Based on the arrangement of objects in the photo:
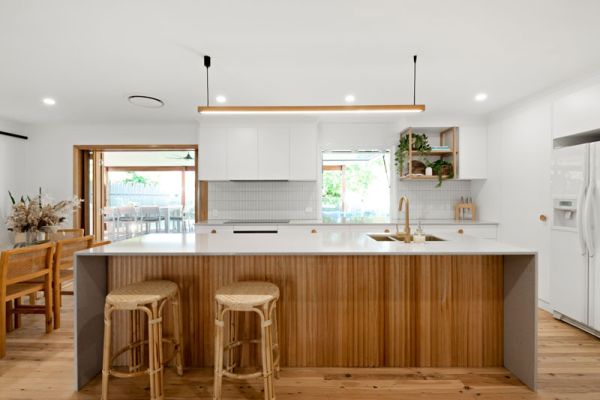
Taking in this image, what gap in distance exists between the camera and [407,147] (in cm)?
467

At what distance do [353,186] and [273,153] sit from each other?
2.64 m

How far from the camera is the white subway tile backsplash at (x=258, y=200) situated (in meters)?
5.02

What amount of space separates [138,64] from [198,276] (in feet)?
5.99

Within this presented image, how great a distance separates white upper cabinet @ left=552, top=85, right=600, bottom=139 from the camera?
9.51 ft

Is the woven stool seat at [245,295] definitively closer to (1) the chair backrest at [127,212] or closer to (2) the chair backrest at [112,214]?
(2) the chair backrest at [112,214]

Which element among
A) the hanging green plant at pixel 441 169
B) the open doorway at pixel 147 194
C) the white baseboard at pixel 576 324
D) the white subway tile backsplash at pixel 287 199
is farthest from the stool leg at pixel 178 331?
the open doorway at pixel 147 194

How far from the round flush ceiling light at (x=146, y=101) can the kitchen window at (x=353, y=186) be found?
10.3 feet

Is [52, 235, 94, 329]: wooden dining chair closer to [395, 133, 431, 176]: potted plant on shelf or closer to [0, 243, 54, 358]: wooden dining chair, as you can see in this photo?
[0, 243, 54, 358]: wooden dining chair

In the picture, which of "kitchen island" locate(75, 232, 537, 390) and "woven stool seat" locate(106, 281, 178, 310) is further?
"kitchen island" locate(75, 232, 537, 390)

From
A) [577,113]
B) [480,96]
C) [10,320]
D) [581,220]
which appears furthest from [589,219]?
[10,320]

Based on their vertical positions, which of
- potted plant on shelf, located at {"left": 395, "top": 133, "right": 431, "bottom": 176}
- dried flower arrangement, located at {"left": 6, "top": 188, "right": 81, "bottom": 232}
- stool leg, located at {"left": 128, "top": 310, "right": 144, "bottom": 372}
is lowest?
stool leg, located at {"left": 128, "top": 310, "right": 144, "bottom": 372}

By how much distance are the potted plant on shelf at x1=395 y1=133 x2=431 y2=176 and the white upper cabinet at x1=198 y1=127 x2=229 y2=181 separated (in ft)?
7.92

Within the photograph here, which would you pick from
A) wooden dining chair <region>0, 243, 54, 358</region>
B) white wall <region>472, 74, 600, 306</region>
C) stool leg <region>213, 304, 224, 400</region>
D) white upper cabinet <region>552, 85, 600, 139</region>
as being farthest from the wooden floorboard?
white upper cabinet <region>552, 85, 600, 139</region>

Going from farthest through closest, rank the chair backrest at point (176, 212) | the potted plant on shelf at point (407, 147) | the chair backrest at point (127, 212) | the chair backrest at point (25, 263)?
the chair backrest at point (176, 212)
the chair backrest at point (127, 212)
the potted plant on shelf at point (407, 147)
the chair backrest at point (25, 263)
